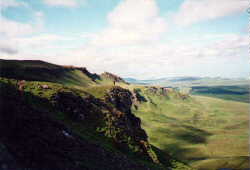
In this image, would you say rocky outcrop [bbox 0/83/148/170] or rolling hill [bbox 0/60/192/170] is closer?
rocky outcrop [bbox 0/83/148/170]

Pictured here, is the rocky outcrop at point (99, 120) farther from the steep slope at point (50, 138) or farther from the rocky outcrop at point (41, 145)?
the rocky outcrop at point (41, 145)

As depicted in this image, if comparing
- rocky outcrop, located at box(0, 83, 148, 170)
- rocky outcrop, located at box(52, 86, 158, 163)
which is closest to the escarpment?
rocky outcrop, located at box(0, 83, 148, 170)

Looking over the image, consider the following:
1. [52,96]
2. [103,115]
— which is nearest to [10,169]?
[52,96]

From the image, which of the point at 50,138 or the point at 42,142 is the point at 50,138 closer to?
the point at 50,138

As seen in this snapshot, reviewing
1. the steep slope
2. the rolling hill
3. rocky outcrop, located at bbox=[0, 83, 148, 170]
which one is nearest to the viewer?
rocky outcrop, located at bbox=[0, 83, 148, 170]

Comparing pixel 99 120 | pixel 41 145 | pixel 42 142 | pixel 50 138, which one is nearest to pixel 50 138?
pixel 50 138

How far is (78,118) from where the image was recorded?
6328cm

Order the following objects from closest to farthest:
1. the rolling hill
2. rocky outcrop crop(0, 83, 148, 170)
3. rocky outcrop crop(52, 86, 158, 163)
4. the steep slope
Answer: rocky outcrop crop(0, 83, 148, 170) → the rolling hill → the steep slope → rocky outcrop crop(52, 86, 158, 163)

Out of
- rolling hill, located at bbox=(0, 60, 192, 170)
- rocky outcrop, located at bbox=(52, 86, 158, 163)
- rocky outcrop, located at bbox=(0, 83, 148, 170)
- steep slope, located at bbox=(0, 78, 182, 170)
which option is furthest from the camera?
rocky outcrop, located at bbox=(52, 86, 158, 163)

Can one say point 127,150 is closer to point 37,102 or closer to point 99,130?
point 99,130

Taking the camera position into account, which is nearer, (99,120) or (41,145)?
(41,145)

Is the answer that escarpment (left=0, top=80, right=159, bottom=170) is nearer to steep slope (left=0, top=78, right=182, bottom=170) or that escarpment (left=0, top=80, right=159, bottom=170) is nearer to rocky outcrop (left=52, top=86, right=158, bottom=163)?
steep slope (left=0, top=78, right=182, bottom=170)

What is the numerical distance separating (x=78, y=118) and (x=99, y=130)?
23.7 feet

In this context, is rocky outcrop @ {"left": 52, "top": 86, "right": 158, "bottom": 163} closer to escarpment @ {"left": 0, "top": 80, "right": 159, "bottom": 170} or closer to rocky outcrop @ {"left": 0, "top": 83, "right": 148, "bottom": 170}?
escarpment @ {"left": 0, "top": 80, "right": 159, "bottom": 170}
